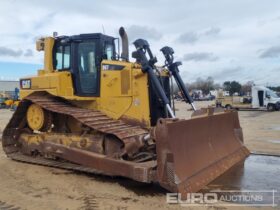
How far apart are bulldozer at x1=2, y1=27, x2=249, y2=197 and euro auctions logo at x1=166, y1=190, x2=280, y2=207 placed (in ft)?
0.56

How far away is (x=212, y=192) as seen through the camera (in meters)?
6.45

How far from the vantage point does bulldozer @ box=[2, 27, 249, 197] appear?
21.7 feet

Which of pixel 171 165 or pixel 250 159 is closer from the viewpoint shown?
pixel 171 165

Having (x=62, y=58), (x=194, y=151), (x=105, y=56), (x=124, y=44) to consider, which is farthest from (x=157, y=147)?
(x=62, y=58)

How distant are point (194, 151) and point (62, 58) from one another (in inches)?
163

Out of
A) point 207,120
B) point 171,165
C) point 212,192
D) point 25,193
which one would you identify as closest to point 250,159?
point 207,120

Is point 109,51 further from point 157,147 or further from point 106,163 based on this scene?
point 157,147

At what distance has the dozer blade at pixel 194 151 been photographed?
6.25m

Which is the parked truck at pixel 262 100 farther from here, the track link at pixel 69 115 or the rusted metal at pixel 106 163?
the rusted metal at pixel 106 163

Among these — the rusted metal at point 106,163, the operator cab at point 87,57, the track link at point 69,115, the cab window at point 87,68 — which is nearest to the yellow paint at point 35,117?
the track link at point 69,115

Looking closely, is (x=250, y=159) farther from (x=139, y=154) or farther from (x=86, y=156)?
(x=86, y=156)

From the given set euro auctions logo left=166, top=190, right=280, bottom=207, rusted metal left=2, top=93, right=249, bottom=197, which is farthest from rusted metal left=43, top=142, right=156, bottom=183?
euro auctions logo left=166, top=190, right=280, bottom=207

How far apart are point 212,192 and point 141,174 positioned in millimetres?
1219

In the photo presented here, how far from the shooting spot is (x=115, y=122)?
810 cm
